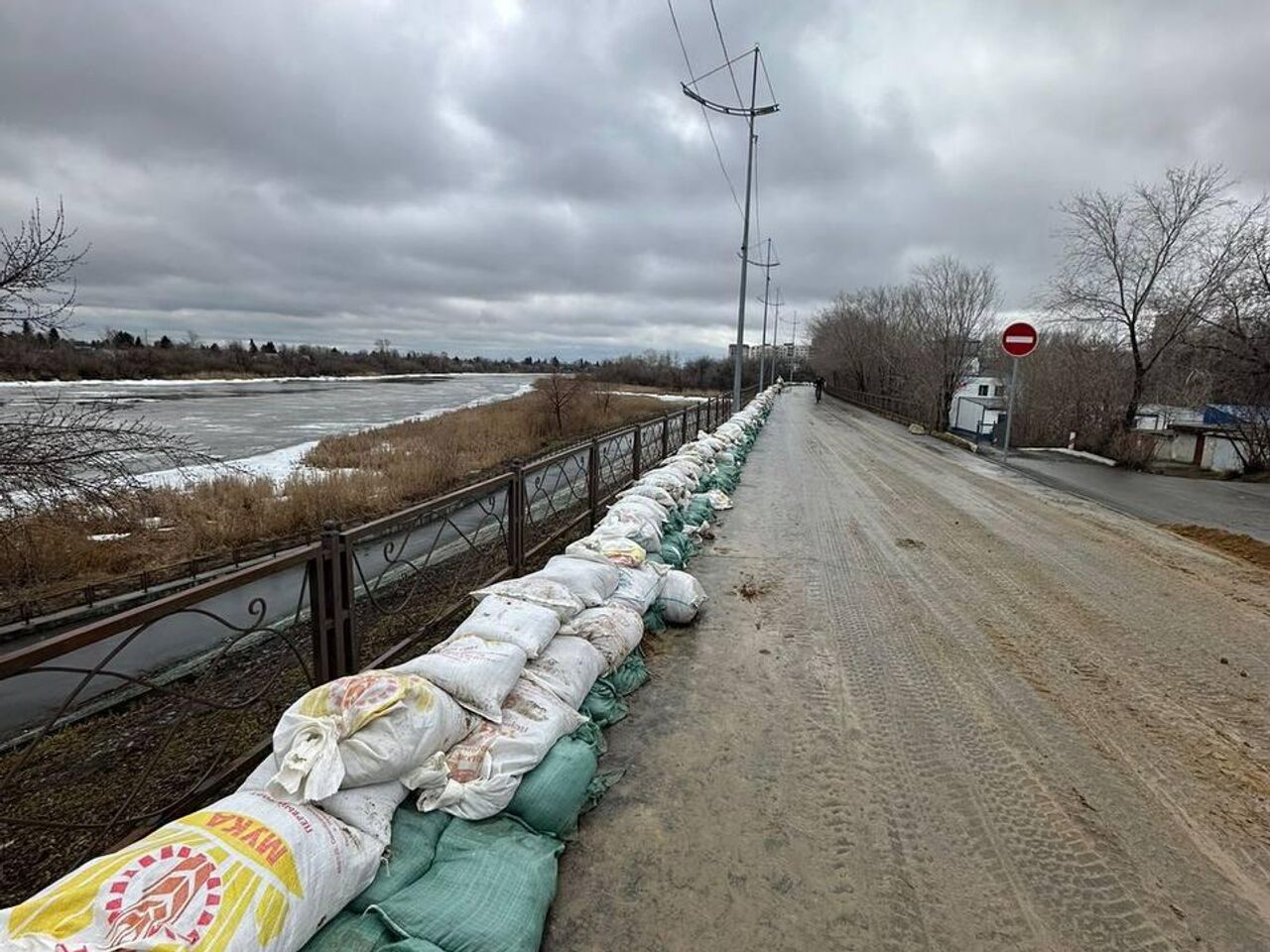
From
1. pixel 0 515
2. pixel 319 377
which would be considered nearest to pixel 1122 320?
pixel 0 515

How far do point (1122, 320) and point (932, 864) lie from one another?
16894 millimetres

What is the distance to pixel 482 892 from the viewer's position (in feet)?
5.46

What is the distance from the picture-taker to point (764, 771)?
8.13 feet

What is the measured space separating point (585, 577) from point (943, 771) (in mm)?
1846

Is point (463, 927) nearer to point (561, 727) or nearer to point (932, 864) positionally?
point (561, 727)

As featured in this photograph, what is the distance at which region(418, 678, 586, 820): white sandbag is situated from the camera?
1.94 m

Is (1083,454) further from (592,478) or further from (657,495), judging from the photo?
(592,478)

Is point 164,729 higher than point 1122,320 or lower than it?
lower

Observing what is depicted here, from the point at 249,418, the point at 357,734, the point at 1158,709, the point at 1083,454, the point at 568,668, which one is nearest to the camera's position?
the point at 357,734

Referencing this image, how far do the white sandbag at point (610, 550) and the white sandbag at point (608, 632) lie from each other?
0.58 metres

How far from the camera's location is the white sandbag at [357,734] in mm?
1683

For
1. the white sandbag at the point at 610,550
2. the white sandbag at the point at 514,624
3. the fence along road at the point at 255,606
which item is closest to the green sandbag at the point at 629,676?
the white sandbag at the point at 514,624

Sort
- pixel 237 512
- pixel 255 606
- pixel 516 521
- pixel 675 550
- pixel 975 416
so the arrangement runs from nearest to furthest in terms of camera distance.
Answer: pixel 255 606 → pixel 516 521 → pixel 675 550 → pixel 237 512 → pixel 975 416

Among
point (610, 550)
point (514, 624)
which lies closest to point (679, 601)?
point (610, 550)
